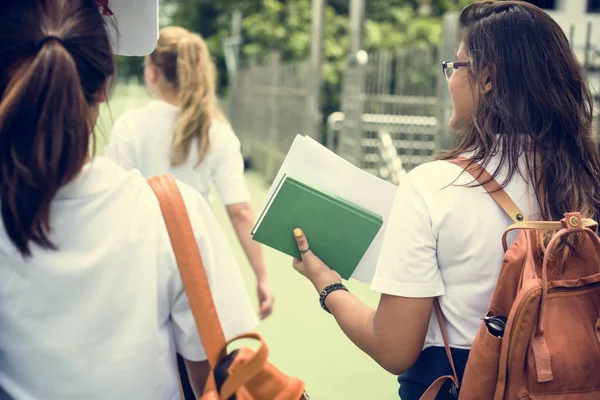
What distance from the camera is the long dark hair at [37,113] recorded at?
1582 millimetres

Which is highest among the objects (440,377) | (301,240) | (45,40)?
(45,40)

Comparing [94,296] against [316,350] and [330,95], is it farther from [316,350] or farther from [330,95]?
[330,95]

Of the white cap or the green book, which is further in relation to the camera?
the green book

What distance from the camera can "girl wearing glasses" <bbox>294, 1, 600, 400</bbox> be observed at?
2.01 metres

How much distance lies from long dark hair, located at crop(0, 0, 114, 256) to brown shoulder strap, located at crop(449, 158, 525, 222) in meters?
0.87

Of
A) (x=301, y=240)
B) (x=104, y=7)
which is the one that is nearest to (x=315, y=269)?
(x=301, y=240)

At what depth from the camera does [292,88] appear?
49.6 ft

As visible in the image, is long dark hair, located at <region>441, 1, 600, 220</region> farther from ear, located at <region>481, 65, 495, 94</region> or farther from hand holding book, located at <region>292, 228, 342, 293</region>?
hand holding book, located at <region>292, 228, 342, 293</region>

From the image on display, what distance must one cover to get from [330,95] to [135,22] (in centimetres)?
1592

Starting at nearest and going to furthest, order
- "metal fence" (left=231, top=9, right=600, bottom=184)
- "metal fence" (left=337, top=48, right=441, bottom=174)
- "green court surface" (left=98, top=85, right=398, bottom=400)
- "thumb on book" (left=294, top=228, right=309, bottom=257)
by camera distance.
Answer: "thumb on book" (left=294, top=228, right=309, bottom=257), "green court surface" (left=98, top=85, right=398, bottom=400), "metal fence" (left=231, top=9, right=600, bottom=184), "metal fence" (left=337, top=48, right=441, bottom=174)

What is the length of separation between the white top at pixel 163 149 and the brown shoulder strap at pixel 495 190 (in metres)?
1.86

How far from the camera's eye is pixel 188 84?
380 cm

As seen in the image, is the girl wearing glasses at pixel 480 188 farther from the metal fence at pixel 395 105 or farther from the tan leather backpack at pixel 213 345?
the metal fence at pixel 395 105

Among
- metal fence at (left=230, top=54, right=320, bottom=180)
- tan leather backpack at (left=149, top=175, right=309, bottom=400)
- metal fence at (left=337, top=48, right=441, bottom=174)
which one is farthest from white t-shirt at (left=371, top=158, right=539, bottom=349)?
metal fence at (left=230, top=54, right=320, bottom=180)
